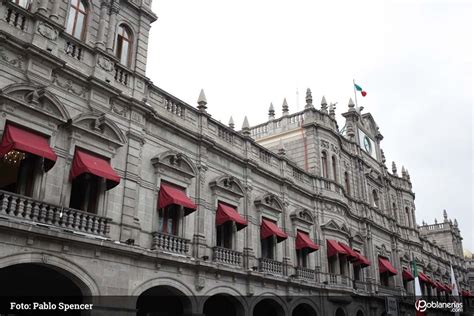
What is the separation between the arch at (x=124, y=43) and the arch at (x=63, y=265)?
7.53 metres

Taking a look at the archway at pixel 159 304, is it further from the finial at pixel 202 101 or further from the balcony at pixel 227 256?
the finial at pixel 202 101

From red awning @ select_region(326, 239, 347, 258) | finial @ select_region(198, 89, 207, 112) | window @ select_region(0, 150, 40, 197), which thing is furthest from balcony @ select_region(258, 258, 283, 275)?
window @ select_region(0, 150, 40, 197)

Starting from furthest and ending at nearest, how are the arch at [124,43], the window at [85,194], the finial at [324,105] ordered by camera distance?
the finial at [324,105]
the arch at [124,43]
the window at [85,194]

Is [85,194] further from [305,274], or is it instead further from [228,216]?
[305,274]

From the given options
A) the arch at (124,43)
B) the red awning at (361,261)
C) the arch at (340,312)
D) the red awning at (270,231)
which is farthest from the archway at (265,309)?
the arch at (124,43)

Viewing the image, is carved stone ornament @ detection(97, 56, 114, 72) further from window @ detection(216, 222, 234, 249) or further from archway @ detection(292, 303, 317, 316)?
archway @ detection(292, 303, 317, 316)

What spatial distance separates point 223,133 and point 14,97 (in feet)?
32.0

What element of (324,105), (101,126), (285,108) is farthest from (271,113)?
(101,126)

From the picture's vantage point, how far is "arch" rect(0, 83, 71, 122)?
12.1 m

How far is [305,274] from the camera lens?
872 inches

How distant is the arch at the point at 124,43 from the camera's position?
16.4 metres

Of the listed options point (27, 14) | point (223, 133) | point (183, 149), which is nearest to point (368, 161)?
point (223, 133)

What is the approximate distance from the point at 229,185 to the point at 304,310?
8669mm

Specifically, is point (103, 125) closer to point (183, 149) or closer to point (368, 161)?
point (183, 149)
